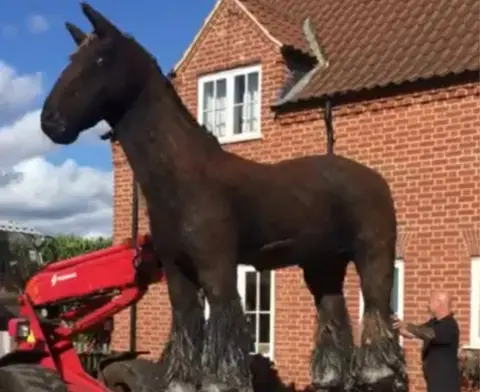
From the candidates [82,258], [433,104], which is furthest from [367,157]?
[82,258]

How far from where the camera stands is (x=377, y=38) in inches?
501

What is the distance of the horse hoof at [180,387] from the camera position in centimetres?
488

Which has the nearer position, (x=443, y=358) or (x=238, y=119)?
(x=443, y=358)

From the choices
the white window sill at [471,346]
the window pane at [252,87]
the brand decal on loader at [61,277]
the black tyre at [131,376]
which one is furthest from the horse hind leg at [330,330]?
the window pane at [252,87]

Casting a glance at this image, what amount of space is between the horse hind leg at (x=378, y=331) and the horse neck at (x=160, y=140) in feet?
3.28

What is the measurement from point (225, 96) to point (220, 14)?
1158 millimetres

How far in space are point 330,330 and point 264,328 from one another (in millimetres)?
7410

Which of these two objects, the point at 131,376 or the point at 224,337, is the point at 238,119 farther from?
the point at 224,337

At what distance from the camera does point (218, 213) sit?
4.70m

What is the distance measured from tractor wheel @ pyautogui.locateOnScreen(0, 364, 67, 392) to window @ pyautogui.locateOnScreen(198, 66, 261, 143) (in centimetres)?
693

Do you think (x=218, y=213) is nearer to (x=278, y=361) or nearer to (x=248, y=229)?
(x=248, y=229)

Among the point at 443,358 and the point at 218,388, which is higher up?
the point at 443,358

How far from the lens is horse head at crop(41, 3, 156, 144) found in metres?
4.72

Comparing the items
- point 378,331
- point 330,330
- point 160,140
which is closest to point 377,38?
point 330,330
